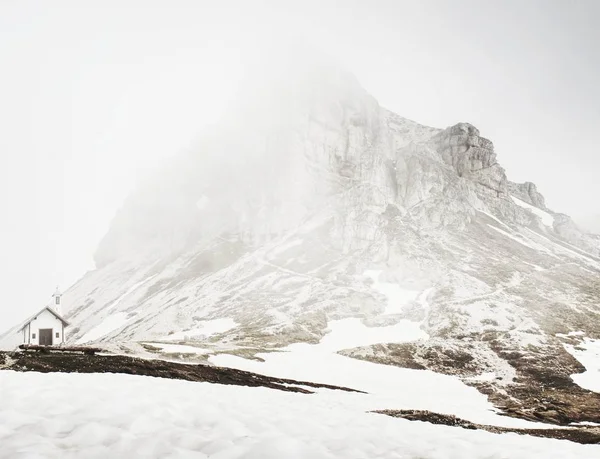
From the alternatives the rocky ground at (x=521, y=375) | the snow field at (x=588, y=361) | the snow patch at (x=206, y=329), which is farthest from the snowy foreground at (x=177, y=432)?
the snow patch at (x=206, y=329)

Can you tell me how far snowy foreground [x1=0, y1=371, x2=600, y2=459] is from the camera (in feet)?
24.4

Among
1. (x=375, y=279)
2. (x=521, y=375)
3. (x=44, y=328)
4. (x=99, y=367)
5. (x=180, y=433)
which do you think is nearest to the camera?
(x=180, y=433)

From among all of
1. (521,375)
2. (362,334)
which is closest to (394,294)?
(362,334)

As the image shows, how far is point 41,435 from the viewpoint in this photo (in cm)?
764

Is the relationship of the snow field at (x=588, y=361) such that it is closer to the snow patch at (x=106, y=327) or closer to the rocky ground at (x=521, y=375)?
the rocky ground at (x=521, y=375)

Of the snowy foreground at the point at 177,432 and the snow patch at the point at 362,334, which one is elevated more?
the snowy foreground at the point at 177,432

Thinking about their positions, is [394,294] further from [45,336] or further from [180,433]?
[180,433]

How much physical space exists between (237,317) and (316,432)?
94530mm

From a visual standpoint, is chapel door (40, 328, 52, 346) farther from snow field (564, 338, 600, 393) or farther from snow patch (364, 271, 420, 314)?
snow field (564, 338, 600, 393)

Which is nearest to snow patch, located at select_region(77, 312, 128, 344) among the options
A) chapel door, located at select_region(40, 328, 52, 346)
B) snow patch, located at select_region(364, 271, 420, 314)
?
chapel door, located at select_region(40, 328, 52, 346)

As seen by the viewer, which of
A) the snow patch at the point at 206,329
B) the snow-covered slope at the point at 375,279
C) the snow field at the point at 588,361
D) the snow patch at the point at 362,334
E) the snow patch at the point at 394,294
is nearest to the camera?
the snow field at the point at 588,361

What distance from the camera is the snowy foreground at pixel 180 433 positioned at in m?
7.44

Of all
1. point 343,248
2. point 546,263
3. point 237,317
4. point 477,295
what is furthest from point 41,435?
point 546,263

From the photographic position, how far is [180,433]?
8516 millimetres
